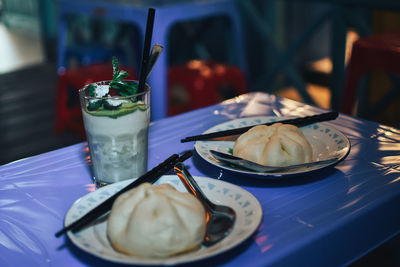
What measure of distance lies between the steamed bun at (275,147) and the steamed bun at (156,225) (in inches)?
8.8

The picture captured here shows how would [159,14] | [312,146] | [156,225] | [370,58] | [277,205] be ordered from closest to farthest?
1. [156,225]
2. [277,205]
3. [312,146]
4. [370,58]
5. [159,14]

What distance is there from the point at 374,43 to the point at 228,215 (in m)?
1.60

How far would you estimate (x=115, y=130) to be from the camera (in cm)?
73

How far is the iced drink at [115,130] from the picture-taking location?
2.37 ft

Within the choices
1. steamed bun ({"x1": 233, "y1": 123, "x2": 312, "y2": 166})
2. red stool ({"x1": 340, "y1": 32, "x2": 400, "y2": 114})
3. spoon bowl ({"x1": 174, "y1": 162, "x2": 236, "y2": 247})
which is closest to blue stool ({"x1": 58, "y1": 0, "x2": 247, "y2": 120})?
red stool ({"x1": 340, "y1": 32, "x2": 400, "y2": 114})

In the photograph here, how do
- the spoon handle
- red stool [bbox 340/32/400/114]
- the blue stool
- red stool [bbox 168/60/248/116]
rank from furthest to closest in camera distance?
red stool [bbox 168/60/248/116] < the blue stool < red stool [bbox 340/32/400/114] < the spoon handle

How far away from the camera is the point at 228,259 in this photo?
1.91 ft

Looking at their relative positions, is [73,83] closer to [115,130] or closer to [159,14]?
[159,14]

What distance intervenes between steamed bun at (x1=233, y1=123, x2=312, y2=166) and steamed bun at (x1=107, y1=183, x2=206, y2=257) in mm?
223

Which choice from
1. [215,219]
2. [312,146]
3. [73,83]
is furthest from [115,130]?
[73,83]

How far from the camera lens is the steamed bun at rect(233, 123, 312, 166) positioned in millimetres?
776

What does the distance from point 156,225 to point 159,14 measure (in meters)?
1.71

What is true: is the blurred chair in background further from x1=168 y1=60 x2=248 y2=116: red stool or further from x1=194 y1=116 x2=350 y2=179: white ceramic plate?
x1=194 y1=116 x2=350 y2=179: white ceramic plate

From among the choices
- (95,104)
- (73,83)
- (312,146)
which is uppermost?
(95,104)
